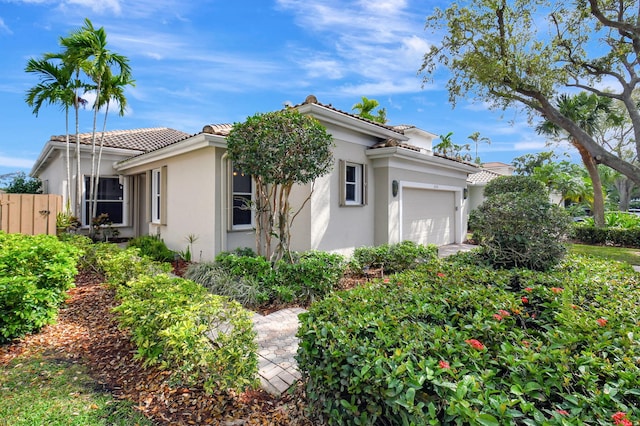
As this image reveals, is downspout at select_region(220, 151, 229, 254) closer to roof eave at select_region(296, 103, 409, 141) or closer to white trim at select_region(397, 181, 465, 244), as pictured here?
roof eave at select_region(296, 103, 409, 141)

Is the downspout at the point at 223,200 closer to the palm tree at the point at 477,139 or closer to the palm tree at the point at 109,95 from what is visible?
the palm tree at the point at 109,95

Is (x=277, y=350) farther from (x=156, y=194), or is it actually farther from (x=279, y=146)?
(x=156, y=194)

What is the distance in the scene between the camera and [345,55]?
37.8 ft

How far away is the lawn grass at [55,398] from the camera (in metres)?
2.86

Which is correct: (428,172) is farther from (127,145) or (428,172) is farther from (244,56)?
(127,145)

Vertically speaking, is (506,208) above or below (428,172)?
below

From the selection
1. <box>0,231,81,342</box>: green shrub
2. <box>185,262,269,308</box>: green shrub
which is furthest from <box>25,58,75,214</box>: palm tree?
<box>0,231,81,342</box>: green shrub

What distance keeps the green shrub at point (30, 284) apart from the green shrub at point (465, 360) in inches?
150

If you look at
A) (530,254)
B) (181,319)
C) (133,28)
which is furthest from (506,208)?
(133,28)

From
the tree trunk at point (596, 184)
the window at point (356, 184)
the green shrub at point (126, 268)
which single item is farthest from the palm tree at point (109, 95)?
the tree trunk at point (596, 184)

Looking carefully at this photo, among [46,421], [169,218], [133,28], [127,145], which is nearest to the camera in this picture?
[46,421]

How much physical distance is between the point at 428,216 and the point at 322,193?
18.7 feet

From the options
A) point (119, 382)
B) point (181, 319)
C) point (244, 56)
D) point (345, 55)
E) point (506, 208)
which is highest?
point (345, 55)

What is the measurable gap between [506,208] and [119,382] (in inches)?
253
